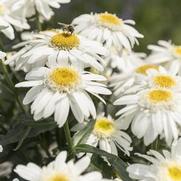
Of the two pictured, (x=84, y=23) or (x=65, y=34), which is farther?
(x=84, y=23)

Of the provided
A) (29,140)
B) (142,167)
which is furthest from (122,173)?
(29,140)

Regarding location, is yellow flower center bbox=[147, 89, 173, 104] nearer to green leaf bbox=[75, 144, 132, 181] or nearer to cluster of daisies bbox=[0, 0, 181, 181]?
cluster of daisies bbox=[0, 0, 181, 181]

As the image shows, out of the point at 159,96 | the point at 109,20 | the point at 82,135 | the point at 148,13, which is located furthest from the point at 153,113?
the point at 148,13

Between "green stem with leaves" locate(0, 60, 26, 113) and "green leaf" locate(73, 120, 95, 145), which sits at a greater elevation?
"green stem with leaves" locate(0, 60, 26, 113)

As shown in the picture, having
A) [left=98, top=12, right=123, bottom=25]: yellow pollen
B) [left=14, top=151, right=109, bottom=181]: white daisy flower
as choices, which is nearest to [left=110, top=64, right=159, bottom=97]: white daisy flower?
[left=98, top=12, right=123, bottom=25]: yellow pollen

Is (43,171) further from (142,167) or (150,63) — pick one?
(150,63)

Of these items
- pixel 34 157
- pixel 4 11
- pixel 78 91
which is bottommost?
pixel 34 157

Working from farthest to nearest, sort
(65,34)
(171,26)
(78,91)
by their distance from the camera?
(171,26) → (65,34) → (78,91)

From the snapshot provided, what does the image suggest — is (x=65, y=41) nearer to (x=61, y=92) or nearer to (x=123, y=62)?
(x=61, y=92)
